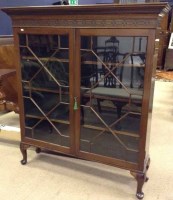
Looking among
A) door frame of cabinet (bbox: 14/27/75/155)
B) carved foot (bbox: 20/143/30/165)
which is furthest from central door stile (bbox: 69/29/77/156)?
carved foot (bbox: 20/143/30/165)

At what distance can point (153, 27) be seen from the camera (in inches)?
50.8

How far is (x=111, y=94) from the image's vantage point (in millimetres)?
1559

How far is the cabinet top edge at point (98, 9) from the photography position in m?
1.25

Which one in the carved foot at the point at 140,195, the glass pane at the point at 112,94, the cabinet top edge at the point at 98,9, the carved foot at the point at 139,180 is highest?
the cabinet top edge at the point at 98,9

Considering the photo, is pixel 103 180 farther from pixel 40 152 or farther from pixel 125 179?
pixel 40 152

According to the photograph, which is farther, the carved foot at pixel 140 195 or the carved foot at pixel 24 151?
the carved foot at pixel 24 151

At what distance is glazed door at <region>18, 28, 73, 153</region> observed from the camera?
5.22 feet

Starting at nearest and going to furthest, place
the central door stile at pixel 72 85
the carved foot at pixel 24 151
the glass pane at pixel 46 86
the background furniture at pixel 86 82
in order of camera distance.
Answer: the background furniture at pixel 86 82 → the central door stile at pixel 72 85 → the glass pane at pixel 46 86 → the carved foot at pixel 24 151

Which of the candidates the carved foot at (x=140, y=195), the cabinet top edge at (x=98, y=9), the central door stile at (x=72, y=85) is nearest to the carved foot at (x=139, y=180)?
the carved foot at (x=140, y=195)

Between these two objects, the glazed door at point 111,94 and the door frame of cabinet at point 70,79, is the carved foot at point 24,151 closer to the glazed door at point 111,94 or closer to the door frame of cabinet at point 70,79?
the door frame of cabinet at point 70,79

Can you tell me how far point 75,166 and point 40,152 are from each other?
404 mm

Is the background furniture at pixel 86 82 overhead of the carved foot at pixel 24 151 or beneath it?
overhead

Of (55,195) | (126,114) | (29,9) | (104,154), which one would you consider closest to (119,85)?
(126,114)

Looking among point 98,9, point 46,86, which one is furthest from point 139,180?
point 98,9
